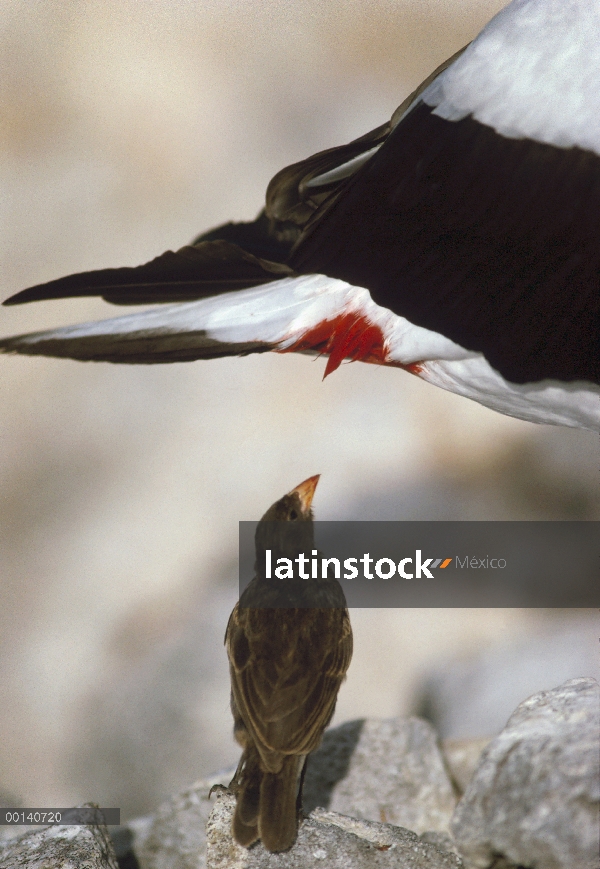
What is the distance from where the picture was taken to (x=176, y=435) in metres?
2.50

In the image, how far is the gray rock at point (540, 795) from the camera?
0.99 metres

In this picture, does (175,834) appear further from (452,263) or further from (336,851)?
(452,263)

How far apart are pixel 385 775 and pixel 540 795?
75 cm

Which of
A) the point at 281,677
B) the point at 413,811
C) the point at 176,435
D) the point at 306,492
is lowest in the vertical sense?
the point at 413,811

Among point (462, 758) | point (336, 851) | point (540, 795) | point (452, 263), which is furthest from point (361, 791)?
point (452, 263)

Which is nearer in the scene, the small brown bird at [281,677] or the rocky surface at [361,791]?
the small brown bird at [281,677]

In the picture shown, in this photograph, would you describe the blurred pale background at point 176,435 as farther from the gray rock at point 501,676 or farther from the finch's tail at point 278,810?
the finch's tail at point 278,810

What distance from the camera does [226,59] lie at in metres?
2.83

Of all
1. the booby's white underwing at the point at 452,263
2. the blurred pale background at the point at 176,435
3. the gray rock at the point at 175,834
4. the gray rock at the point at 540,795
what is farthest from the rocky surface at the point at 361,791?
the booby's white underwing at the point at 452,263

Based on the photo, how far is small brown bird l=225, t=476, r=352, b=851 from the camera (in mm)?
1215

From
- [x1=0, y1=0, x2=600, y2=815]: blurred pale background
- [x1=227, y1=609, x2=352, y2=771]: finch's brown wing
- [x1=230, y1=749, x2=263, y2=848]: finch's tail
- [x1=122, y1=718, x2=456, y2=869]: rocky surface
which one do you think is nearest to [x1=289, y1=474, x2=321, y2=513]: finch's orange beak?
[x1=227, y1=609, x2=352, y2=771]: finch's brown wing

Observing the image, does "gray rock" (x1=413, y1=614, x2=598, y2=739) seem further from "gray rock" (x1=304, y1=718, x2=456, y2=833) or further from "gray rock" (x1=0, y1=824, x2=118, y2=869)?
"gray rock" (x1=0, y1=824, x2=118, y2=869)

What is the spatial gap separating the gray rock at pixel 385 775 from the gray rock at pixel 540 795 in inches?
22.8

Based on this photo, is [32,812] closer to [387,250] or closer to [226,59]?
[387,250]
